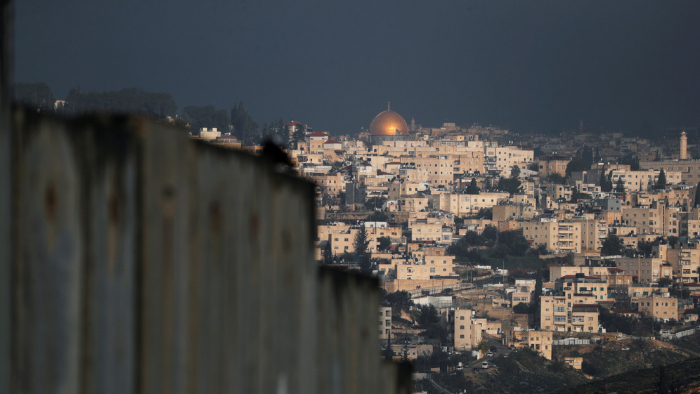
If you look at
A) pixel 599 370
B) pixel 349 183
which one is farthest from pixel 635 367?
pixel 349 183

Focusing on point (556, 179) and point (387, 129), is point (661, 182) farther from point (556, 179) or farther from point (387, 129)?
point (387, 129)

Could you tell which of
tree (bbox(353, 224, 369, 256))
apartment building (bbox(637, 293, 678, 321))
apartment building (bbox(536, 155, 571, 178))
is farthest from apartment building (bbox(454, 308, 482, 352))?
apartment building (bbox(536, 155, 571, 178))

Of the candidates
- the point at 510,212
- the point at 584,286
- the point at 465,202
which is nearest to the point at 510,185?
the point at 465,202

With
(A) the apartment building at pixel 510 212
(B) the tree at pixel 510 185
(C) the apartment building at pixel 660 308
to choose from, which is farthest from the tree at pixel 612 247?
(B) the tree at pixel 510 185

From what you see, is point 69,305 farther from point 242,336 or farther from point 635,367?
point 635,367

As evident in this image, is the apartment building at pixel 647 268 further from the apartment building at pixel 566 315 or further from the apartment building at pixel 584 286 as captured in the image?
the apartment building at pixel 566 315

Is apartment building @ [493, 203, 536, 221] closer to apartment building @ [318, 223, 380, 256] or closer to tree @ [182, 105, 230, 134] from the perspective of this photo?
apartment building @ [318, 223, 380, 256]
